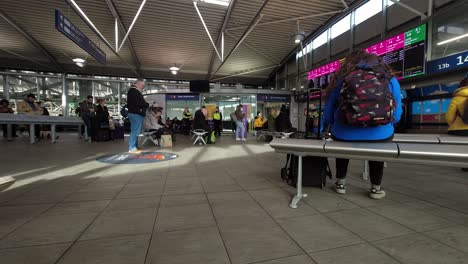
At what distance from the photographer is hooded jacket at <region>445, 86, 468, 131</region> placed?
3.07m

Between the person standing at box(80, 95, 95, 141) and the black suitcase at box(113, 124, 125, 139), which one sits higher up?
the person standing at box(80, 95, 95, 141)

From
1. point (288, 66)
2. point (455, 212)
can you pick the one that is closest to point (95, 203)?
point (455, 212)

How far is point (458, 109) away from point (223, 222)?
3.87m

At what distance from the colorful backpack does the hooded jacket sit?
2353 mm

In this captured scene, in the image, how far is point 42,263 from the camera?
110cm

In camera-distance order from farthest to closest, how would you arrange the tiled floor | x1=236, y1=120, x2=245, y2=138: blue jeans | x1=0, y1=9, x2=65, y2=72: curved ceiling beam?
x1=0, y1=9, x2=65, y2=72: curved ceiling beam → x1=236, y1=120, x2=245, y2=138: blue jeans → the tiled floor

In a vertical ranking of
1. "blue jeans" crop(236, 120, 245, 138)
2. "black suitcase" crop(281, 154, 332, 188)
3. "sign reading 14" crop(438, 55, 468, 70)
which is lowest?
"black suitcase" crop(281, 154, 332, 188)

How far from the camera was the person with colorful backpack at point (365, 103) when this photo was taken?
5.68 ft

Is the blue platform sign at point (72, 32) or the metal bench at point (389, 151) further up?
the blue platform sign at point (72, 32)

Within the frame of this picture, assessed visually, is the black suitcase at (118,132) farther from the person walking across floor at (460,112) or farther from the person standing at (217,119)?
the person walking across floor at (460,112)

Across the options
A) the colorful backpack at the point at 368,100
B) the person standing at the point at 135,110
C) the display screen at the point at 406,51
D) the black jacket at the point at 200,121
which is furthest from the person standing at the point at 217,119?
the colorful backpack at the point at 368,100

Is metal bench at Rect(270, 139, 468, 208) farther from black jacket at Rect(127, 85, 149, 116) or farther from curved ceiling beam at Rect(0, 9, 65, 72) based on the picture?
curved ceiling beam at Rect(0, 9, 65, 72)

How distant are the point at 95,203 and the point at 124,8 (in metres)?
10.8

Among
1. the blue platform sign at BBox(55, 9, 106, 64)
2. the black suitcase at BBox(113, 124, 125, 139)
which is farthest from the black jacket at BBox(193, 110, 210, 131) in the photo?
the blue platform sign at BBox(55, 9, 106, 64)
